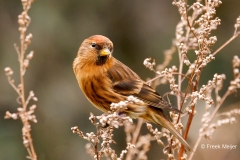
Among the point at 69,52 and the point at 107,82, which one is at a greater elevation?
the point at 69,52

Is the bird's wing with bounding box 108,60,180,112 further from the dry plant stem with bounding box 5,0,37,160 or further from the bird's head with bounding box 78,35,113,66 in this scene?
the dry plant stem with bounding box 5,0,37,160

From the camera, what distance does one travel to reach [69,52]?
21.9ft

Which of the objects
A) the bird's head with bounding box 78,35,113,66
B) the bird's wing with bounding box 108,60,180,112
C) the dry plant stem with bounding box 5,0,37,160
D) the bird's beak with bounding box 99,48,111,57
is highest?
the bird's head with bounding box 78,35,113,66

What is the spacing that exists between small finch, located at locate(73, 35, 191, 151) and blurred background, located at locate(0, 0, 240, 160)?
2.15 meters

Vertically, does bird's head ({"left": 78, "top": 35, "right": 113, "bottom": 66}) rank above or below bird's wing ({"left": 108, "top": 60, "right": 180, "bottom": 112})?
above

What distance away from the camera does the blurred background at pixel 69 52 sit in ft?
20.3

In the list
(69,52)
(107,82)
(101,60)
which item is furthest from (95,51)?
(69,52)

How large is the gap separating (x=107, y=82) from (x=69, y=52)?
3127 millimetres

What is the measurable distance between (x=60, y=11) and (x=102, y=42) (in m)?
3.39

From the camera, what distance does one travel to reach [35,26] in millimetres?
6395

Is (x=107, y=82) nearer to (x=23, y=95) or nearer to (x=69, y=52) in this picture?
(x=23, y=95)

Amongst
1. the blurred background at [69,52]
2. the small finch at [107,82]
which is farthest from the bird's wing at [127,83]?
the blurred background at [69,52]

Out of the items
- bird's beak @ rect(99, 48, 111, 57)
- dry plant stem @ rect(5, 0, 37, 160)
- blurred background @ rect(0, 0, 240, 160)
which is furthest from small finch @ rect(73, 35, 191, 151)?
blurred background @ rect(0, 0, 240, 160)

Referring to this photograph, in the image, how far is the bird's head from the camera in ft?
11.4
